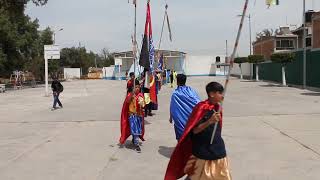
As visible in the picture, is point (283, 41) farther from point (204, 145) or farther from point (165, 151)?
point (204, 145)

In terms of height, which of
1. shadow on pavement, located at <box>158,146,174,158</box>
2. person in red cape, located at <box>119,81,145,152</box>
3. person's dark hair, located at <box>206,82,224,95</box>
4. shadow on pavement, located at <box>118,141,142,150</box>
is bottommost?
shadow on pavement, located at <box>158,146,174,158</box>

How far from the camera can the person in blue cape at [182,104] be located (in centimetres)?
906

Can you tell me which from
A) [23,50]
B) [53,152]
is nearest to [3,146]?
[53,152]

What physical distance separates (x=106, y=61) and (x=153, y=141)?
115 m

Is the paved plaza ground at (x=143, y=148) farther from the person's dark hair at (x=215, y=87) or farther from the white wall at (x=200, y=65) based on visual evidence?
the white wall at (x=200, y=65)

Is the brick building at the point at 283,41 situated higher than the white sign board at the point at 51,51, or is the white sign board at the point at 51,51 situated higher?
the brick building at the point at 283,41

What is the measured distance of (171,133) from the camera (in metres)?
13.5

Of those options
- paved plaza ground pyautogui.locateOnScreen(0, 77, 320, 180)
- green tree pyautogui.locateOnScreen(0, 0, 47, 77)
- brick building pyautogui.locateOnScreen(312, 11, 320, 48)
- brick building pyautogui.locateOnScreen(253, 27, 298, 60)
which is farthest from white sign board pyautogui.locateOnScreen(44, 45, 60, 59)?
brick building pyautogui.locateOnScreen(253, 27, 298, 60)

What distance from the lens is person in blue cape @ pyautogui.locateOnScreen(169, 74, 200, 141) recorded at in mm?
9062

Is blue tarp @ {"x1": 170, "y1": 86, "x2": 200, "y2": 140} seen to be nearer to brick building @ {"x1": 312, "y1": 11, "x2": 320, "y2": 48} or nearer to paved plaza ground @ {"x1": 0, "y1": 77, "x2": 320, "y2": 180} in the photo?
paved plaza ground @ {"x1": 0, "y1": 77, "x2": 320, "y2": 180}

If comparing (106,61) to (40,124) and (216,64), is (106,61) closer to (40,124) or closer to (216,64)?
(216,64)

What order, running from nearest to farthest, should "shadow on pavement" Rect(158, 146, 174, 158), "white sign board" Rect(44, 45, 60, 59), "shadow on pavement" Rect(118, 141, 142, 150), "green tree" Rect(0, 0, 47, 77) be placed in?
"shadow on pavement" Rect(158, 146, 174, 158), "shadow on pavement" Rect(118, 141, 142, 150), "white sign board" Rect(44, 45, 60, 59), "green tree" Rect(0, 0, 47, 77)

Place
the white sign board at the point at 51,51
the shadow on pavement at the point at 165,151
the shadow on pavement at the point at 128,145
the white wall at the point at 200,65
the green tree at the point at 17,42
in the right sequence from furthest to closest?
1. the white wall at the point at 200,65
2. the green tree at the point at 17,42
3. the white sign board at the point at 51,51
4. the shadow on pavement at the point at 128,145
5. the shadow on pavement at the point at 165,151

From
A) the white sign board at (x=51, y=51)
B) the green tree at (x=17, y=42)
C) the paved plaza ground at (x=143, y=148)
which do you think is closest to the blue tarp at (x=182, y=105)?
the paved plaza ground at (x=143, y=148)
